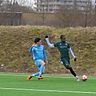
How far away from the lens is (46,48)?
3102 cm

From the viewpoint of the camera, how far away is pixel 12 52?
102 ft

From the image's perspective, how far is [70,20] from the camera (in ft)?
138

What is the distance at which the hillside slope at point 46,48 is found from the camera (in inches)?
1121

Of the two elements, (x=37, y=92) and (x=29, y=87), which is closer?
(x=37, y=92)

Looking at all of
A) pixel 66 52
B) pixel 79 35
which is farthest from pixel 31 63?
pixel 66 52

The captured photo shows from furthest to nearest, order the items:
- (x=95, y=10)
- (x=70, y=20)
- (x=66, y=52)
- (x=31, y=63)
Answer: (x=95, y=10) → (x=70, y=20) → (x=31, y=63) → (x=66, y=52)

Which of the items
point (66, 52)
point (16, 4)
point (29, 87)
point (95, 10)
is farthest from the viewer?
point (16, 4)

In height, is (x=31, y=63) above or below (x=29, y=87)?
below

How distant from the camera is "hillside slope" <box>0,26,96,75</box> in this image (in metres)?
28.5

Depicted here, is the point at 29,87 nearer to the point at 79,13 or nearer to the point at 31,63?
the point at 31,63

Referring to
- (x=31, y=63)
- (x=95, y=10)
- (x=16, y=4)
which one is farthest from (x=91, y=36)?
(x=16, y=4)

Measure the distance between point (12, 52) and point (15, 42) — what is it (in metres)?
1.31

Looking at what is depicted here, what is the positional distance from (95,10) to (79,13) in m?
1.93

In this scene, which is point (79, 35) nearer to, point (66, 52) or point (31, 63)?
point (31, 63)
